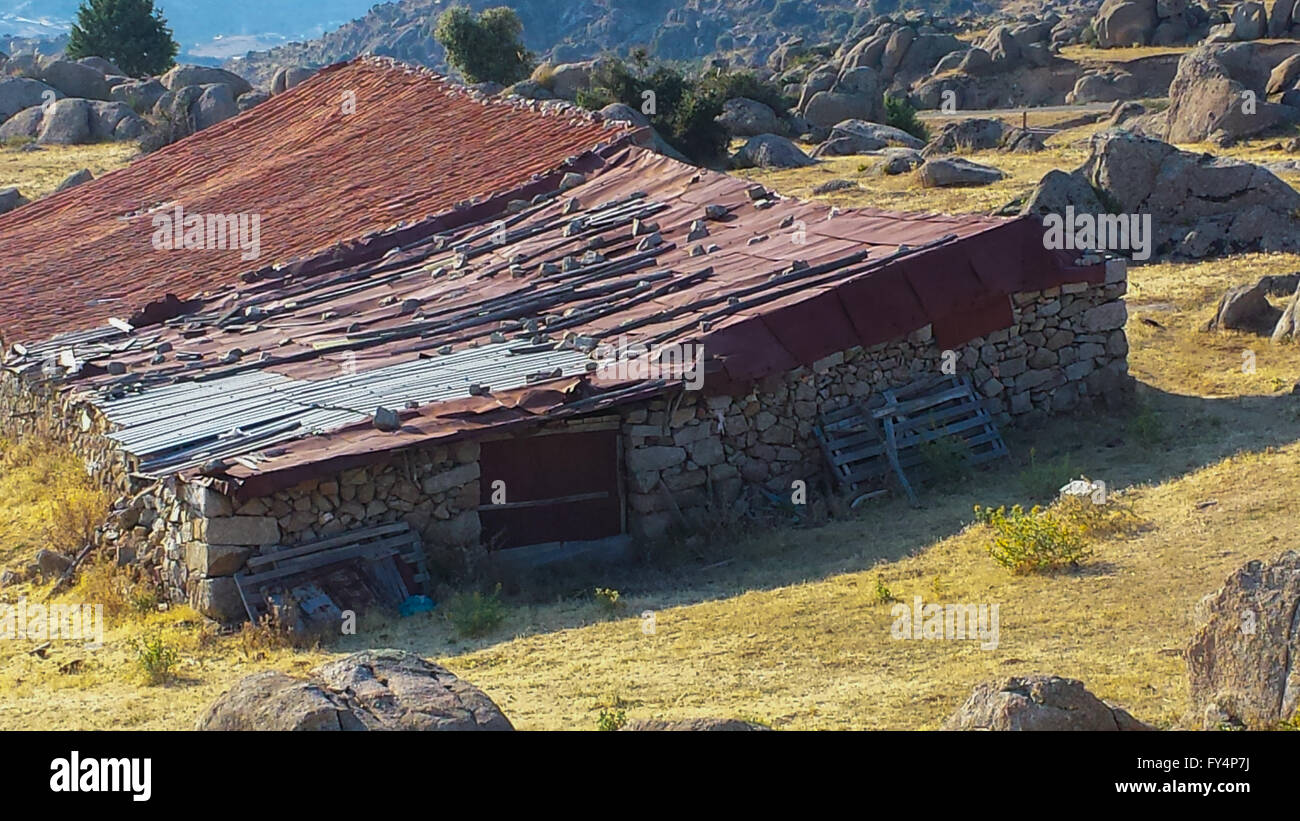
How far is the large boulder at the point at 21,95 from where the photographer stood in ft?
139

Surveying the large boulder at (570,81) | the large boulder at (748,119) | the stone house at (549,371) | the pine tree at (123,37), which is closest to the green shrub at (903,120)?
the large boulder at (748,119)

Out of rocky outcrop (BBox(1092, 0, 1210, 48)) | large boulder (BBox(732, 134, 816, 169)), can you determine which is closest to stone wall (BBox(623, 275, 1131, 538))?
large boulder (BBox(732, 134, 816, 169))

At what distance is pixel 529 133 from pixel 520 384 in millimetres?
10015

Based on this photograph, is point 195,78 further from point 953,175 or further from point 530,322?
point 530,322

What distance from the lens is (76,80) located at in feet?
147

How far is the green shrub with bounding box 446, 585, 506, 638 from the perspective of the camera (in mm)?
11125

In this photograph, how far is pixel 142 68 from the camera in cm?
5359

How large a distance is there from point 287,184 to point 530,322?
9021 mm

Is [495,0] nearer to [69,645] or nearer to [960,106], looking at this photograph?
[960,106]

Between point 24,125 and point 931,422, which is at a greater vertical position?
point 24,125

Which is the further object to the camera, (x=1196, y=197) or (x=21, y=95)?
(x=21, y=95)

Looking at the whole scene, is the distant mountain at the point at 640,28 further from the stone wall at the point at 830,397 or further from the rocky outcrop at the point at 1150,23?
the stone wall at the point at 830,397

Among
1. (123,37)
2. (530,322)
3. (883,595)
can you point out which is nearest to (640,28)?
(123,37)
